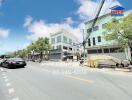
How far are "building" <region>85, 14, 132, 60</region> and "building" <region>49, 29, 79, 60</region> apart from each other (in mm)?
19206

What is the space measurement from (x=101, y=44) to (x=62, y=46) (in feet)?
87.9

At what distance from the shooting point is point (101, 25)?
44.8 meters

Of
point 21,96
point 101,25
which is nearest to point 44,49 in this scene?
point 101,25

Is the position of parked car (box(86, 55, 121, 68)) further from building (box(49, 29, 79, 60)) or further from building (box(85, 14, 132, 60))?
building (box(49, 29, 79, 60))

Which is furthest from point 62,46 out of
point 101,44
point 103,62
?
point 103,62

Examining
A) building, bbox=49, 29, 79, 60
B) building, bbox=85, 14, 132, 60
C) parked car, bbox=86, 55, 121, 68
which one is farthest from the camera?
building, bbox=49, 29, 79, 60

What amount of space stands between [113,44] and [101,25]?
7.28 m

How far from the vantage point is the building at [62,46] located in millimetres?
69188

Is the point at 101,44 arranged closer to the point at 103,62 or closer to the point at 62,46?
the point at 103,62

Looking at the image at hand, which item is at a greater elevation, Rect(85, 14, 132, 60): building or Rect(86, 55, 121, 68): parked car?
Rect(85, 14, 132, 60): building

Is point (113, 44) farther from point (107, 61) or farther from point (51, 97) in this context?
point (51, 97)

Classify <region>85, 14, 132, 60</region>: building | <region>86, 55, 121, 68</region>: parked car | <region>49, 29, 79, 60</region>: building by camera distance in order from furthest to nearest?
<region>49, 29, 79, 60</region>: building, <region>85, 14, 132, 60</region>: building, <region>86, 55, 121, 68</region>: parked car

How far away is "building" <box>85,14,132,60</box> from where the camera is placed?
1533 inches

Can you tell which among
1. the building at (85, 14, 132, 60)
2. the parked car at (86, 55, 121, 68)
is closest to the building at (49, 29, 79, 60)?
the building at (85, 14, 132, 60)
